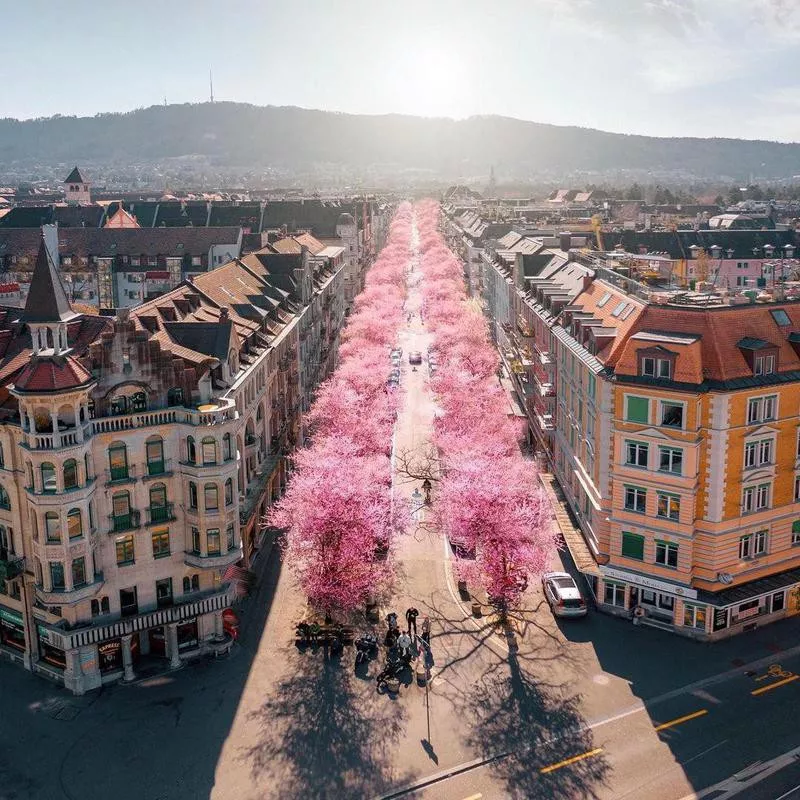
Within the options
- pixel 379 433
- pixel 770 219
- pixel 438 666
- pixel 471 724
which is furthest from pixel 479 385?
pixel 770 219

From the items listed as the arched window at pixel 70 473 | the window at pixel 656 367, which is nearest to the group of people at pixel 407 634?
the window at pixel 656 367

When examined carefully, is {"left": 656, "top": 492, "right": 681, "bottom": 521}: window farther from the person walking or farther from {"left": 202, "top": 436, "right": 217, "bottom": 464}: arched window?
{"left": 202, "top": 436, "right": 217, "bottom": 464}: arched window

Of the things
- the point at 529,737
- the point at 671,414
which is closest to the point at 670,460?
the point at 671,414

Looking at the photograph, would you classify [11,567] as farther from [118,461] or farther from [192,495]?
[192,495]

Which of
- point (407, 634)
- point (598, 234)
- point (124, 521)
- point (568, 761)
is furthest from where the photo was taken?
point (598, 234)

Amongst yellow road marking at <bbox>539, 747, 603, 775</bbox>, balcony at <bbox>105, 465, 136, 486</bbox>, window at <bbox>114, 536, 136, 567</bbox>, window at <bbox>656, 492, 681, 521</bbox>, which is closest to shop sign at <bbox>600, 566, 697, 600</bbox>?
window at <bbox>656, 492, 681, 521</bbox>

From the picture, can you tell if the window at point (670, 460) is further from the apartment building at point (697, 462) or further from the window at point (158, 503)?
the window at point (158, 503)
